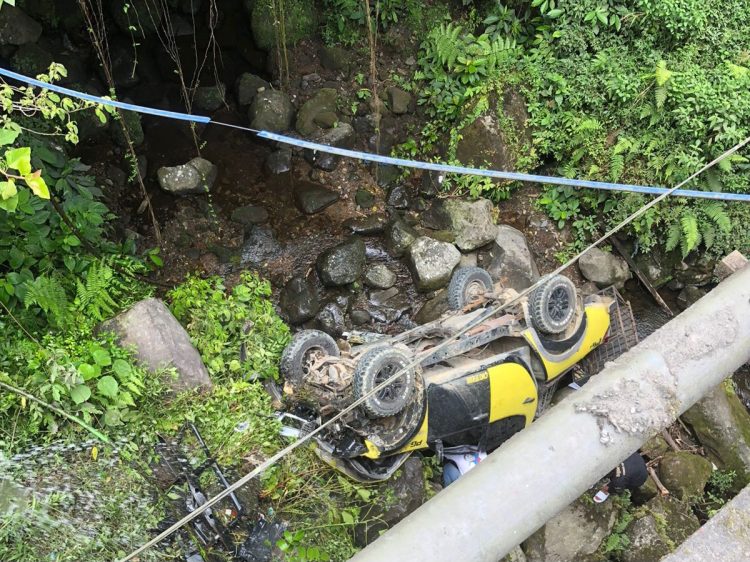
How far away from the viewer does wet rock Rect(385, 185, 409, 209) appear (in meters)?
7.34

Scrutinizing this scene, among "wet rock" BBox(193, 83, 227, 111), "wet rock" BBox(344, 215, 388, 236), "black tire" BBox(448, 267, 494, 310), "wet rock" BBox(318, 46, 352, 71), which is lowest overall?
"black tire" BBox(448, 267, 494, 310)

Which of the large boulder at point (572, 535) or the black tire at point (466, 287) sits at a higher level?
the black tire at point (466, 287)

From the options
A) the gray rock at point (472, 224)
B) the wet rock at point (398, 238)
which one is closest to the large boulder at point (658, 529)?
the gray rock at point (472, 224)

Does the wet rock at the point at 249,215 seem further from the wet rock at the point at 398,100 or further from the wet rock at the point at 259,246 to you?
the wet rock at the point at 398,100

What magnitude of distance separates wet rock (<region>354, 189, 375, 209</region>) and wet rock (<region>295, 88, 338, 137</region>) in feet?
3.66

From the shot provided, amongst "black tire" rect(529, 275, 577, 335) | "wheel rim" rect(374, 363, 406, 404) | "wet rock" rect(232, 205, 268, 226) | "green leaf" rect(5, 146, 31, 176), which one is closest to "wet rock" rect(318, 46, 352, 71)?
"wet rock" rect(232, 205, 268, 226)

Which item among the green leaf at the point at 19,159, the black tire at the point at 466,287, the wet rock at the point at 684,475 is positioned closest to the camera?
the green leaf at the point at 19,159

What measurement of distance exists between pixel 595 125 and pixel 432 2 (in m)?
3.07

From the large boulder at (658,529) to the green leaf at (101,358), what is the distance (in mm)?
5156

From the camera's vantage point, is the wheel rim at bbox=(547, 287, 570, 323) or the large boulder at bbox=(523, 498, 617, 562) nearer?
the wheel rim at bbox=(547, 287, 570, 323)

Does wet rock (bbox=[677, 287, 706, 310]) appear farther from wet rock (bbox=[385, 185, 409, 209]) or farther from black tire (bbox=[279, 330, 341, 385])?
black tire (bbox=[279, 330, 341, 385])

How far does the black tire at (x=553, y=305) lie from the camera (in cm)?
496

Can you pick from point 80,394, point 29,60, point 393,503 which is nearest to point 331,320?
point 393,503

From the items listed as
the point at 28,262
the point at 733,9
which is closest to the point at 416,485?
the point at 28,262
